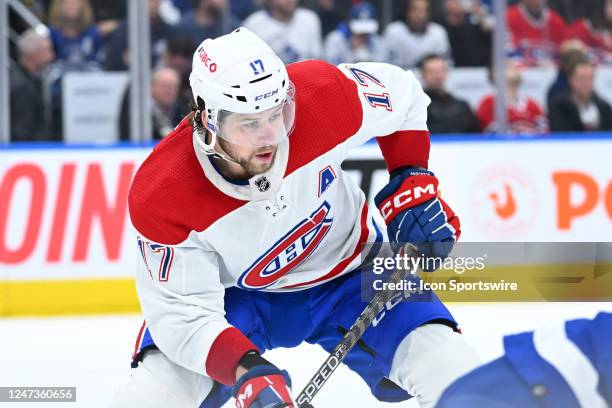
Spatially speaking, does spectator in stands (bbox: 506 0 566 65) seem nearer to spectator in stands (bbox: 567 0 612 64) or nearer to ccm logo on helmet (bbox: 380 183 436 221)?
spectator in stands (bbox: 567 0 612 64)

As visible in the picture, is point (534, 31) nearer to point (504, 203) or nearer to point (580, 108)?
point (580, 108)

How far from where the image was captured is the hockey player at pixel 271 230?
226cm

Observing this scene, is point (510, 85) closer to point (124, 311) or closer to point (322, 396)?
point (124, 311)

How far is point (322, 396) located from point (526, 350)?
5.60 feet

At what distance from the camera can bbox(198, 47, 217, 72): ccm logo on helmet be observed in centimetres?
226

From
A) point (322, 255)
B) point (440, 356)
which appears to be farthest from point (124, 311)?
point (440, 356)

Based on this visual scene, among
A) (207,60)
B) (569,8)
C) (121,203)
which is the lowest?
(121,203)

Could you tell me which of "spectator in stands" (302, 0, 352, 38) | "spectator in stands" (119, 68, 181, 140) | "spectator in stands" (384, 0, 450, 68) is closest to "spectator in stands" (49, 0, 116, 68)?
"spectator in stands" (119, 68, 181, 140)

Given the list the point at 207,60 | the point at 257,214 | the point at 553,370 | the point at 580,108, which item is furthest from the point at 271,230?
the point at 580,108

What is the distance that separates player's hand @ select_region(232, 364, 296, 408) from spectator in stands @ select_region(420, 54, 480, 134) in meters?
2.86

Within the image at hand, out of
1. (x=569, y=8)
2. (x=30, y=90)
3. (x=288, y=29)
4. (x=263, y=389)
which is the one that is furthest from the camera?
(x=569, y=8)

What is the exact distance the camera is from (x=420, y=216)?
255 centimetres

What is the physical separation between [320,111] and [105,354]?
1.57 metres

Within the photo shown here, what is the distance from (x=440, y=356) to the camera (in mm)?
2336
